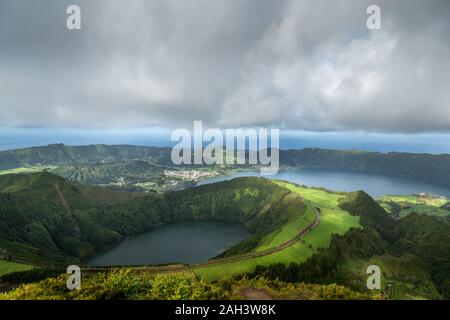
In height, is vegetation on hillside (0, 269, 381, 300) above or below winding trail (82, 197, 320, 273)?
above

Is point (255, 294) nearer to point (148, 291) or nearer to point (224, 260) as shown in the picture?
A: point (148, 291)

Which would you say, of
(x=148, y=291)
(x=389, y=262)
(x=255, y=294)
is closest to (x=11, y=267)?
(x=148, y=291)

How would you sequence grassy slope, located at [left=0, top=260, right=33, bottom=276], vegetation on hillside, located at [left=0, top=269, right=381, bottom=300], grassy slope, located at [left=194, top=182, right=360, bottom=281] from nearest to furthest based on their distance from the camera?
vegetation on hillside, located at [left=0, top=269, right=381, bottom=300] → grassy slope, located at [left=0, top=260, right=33, bottom=276] → grassy slope, located at [left=194, top=182, right=360, bottom=281]

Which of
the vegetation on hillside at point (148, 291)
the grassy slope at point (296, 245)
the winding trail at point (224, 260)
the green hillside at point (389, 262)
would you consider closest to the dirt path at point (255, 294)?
the vegetation on hillside at point (148, 291)

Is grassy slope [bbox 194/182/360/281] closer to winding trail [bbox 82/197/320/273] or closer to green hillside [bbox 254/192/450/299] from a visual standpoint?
winding trail [bbox 82/197/320/273]

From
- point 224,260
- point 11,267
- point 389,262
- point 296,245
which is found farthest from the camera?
point 296,245

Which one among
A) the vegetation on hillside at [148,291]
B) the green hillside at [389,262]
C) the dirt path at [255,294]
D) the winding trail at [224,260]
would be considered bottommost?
the green hillside at [389,262]

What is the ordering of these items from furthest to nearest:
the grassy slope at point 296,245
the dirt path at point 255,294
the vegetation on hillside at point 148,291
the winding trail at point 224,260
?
1. the winding trail at point 224,260
2. the grassy slope at point 296,245
3. the dirt path at point 255,294
4. the vegetation on hillside at point 148,291

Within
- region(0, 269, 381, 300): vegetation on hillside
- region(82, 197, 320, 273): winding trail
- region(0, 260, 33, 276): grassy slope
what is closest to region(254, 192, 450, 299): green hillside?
region(82, 197, 320, 273): winding trail

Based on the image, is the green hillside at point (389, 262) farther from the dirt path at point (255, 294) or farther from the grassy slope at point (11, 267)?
the grassy slope at point (11, 267)
